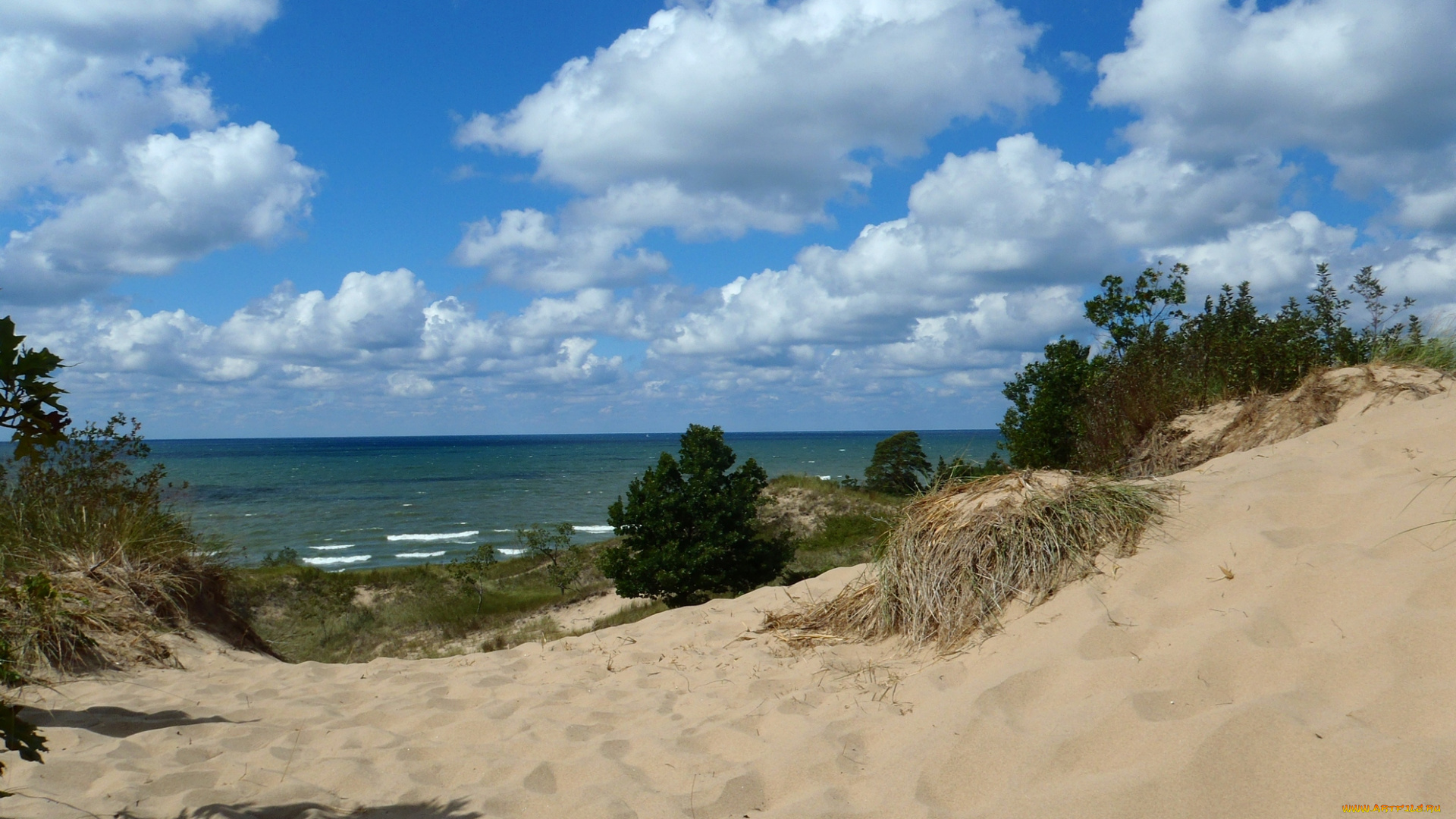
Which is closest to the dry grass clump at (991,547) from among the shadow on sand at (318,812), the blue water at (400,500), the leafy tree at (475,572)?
the blue water at (400,500)

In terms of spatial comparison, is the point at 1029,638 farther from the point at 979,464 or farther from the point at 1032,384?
the point at 1032,384

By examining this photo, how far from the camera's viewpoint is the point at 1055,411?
1303 centimetres

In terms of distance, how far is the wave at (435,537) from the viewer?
131 ft

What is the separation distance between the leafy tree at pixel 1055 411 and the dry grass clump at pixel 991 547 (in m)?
7.30

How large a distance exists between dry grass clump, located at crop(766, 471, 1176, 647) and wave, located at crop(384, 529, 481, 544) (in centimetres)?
3738

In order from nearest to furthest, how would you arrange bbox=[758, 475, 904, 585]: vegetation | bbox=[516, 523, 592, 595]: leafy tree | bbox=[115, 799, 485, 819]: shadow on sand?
1. bbox=[115, 799, 485, 819]: shadow on sand
2. bbox=[758, 475, 904, 585]: vegetation
3. bbox=[516, 523, 592, 595]: leafy tree

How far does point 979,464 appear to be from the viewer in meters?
6.76

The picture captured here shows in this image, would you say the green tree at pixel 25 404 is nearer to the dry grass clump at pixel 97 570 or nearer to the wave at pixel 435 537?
the dry grass clump at pixel 97 570

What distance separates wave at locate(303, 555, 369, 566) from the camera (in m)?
32.7

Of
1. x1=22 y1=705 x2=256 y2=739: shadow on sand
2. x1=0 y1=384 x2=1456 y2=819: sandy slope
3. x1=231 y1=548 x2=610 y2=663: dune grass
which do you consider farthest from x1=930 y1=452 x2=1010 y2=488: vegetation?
x1=231 y1=548 x2=610 y2=663: dune grass

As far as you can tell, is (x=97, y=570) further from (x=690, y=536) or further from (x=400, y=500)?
(x=400, y=500)

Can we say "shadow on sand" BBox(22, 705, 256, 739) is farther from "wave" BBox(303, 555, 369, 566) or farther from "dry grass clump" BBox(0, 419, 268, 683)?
"wave" BBox(303, 555, 369, 566)

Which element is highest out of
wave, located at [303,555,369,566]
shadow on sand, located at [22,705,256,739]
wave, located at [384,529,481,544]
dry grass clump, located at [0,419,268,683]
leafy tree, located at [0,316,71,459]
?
leafy tree, located at [0,316,71,459]

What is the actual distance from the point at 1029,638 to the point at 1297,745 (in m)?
1.61
